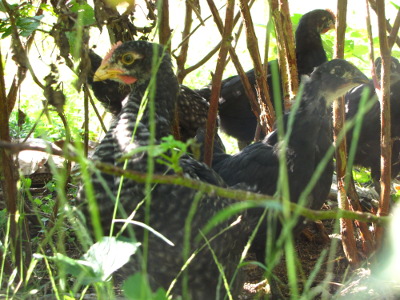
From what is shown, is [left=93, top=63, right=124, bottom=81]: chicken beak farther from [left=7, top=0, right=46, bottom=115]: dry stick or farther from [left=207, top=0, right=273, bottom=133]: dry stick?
[left=207, top=0, right=273, bottom=133]: dry stick

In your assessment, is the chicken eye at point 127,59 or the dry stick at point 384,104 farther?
the chicken eye at point 127,59

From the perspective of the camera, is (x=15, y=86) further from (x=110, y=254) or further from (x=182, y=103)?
(x=182, y=103)

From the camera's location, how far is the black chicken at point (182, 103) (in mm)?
3512

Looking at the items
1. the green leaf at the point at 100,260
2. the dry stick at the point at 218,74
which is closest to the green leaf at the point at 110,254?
the green leaf at the point at 100,260

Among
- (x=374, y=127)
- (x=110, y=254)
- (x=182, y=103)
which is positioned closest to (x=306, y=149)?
(x=182, y=103)

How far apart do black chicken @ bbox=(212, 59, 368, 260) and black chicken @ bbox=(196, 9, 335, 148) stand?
5.83ft

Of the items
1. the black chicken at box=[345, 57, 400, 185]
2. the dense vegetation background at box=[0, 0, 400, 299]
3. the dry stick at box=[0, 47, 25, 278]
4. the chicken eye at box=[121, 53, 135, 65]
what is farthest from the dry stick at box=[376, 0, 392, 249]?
the black chicken at box=[345, 57, 400, 185]

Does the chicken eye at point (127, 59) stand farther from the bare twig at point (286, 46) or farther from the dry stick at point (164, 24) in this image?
the bare twig at point (286, 46)

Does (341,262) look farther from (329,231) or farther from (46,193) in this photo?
(46,193)

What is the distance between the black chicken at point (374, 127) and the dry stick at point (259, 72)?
116 centimetres

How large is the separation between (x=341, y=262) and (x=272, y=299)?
1.81ft

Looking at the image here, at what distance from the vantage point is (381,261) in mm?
2568

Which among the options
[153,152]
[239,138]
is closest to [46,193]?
[239,138]

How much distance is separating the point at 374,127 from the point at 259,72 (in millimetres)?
1620
